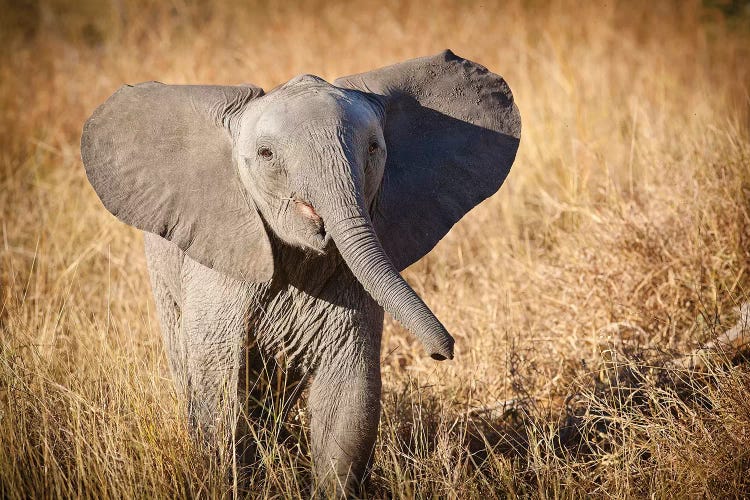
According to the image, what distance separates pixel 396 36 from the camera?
9297 millimetres

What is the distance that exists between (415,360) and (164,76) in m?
4.65

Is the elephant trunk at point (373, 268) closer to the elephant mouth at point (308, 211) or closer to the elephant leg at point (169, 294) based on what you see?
the elephant mouth at point (308, 211)

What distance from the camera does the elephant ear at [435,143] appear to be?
3420 millimetres

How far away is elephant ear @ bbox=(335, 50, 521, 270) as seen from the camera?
3.42m

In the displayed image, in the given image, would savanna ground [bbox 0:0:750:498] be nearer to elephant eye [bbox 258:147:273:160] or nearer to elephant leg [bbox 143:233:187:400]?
elephant leg [bbox 143:233:187:400]

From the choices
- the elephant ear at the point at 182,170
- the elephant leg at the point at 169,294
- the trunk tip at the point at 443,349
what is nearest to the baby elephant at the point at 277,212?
the elephant ear at the point at 182,170

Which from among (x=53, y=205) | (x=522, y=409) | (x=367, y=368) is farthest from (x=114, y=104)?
(x=53, y=205)

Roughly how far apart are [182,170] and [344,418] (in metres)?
1.05

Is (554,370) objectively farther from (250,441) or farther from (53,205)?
(53,205)

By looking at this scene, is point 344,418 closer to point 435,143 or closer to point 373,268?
point 373,268

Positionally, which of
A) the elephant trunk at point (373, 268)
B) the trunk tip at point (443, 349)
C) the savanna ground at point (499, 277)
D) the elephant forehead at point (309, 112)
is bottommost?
the savanna ground at point (499, 277)

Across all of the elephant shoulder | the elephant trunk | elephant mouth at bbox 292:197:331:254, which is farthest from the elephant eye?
the elephant shoulder

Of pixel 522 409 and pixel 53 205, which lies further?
pixel 53 205

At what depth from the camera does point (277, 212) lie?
307 cm
